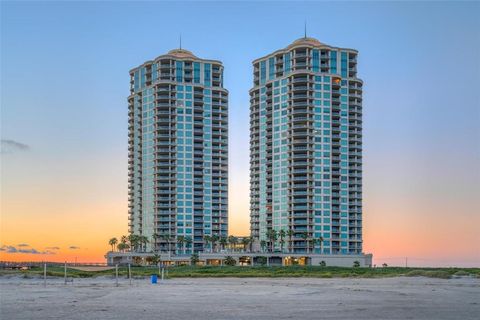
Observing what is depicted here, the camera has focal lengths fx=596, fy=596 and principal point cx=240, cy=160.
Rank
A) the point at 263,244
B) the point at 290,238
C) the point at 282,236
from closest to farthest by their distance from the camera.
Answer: the point at 290,238
the point at 282,236
the point at 263,244

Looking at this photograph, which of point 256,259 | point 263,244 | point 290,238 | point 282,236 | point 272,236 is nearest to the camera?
point 256,259

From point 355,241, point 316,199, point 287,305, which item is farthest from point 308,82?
point 287,305

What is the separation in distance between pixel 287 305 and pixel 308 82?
546 feet

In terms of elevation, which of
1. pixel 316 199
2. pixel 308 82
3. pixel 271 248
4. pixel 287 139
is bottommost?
pixel 271 248

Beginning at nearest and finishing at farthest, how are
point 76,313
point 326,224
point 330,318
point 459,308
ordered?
point 330,318
point 76,313
point 459,308
point 326,224

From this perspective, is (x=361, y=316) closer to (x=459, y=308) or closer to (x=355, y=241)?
(x=459, y=308)

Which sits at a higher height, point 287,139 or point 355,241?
point 287,139

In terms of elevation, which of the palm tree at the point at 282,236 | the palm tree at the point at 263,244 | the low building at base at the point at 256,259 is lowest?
the low building at base at the point at 256,259

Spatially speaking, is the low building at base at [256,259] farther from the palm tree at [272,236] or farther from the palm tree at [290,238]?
the palm tree at [272,236]

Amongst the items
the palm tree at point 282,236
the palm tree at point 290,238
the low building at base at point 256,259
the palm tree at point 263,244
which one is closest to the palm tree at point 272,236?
the palm tree at point 282,236

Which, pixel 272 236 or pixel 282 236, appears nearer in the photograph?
pixel 272 236

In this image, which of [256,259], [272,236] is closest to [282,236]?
[272,236]

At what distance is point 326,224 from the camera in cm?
18888

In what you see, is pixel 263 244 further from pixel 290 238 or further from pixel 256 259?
pixel 290 238
